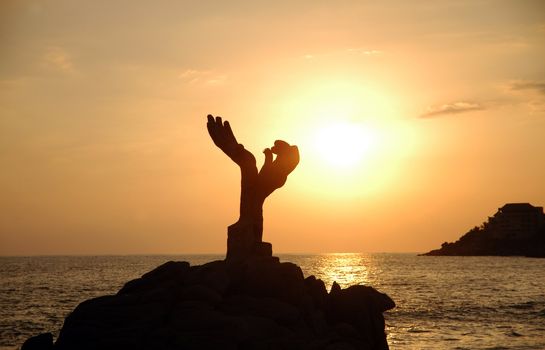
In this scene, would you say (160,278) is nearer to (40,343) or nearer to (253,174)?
(40,343)

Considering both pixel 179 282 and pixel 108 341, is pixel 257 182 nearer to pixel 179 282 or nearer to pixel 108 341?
pixel 179 282

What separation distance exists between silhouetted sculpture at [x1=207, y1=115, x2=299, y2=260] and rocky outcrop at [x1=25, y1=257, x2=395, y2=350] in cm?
307

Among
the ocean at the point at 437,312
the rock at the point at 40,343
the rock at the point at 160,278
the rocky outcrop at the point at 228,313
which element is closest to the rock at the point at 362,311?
the rocky outcrop at the point at 228,313

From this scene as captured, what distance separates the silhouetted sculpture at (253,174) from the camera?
4341cm

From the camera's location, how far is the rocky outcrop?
1302 inches

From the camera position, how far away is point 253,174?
4400cm

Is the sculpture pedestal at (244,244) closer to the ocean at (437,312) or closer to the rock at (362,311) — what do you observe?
the rock at (362,311)

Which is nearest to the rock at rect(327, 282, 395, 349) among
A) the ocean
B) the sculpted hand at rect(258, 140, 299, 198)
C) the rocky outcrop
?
the rocky outcrop

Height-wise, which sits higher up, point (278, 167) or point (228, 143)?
point (228, 143)

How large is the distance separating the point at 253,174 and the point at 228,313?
10697mm

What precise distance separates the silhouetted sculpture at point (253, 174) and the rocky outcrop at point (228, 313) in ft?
10.1

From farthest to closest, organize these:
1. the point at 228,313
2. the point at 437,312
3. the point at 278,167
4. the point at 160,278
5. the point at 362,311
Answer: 1. the point at 437,312
2. the point at 278,167
3. the point at 362,311
4. the point at 160,278
5. the point at 228,313

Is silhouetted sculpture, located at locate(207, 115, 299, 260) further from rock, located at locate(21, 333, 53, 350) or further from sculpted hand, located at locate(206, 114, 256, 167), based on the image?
rock, located at locate(21, 333, 53, 350)

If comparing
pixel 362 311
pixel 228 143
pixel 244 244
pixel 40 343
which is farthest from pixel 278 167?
pixel 40 343
